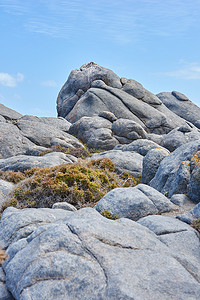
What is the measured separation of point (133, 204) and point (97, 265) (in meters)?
5.00

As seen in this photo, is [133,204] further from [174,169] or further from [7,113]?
[7,113]

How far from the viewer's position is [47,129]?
3803 centimetres

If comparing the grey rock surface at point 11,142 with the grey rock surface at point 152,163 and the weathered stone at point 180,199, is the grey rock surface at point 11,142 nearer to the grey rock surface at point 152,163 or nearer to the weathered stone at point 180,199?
the grey rock surface at point 152,163

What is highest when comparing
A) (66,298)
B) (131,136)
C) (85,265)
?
(131,136)

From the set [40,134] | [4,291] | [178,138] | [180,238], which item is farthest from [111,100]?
[4,291]

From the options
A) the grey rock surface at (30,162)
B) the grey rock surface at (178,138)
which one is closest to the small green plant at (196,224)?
the grey rock surface at (30,162)

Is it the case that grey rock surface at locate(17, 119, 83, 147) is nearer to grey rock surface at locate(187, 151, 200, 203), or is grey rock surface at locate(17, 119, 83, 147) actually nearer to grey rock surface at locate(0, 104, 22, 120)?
grey rock surface at locate(0, 104, 22, 120)

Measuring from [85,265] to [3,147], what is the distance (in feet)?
90.8

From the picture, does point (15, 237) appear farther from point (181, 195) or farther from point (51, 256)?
point (181, 195)

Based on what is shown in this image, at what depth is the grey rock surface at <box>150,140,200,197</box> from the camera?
524 inches

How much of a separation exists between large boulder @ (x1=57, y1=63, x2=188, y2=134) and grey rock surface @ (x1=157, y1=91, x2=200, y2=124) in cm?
1332

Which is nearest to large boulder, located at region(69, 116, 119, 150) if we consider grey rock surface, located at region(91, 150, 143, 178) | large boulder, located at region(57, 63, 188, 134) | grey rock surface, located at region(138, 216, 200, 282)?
large boulder, located at region(57, 63, 188, 134)

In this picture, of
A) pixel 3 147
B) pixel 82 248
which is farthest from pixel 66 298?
pixel 3 147

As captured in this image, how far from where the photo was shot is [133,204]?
11.0 meters
